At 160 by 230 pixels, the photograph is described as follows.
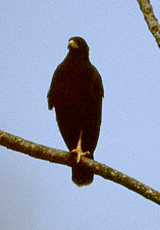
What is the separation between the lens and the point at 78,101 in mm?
4316


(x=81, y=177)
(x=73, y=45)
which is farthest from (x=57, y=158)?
(x=73, y=45)

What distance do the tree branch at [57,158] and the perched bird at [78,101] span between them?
36.4 inches

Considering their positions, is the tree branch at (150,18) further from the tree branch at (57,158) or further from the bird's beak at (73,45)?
the bird's beak at (73,45)

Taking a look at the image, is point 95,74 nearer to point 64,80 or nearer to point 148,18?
point 64,80

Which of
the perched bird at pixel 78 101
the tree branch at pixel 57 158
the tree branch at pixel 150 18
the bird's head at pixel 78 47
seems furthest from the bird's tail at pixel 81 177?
the tree branch at pixel 150 18

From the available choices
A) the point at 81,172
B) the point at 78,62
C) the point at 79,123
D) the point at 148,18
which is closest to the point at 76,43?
the point at 78,62

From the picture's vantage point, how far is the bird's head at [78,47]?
478 cm

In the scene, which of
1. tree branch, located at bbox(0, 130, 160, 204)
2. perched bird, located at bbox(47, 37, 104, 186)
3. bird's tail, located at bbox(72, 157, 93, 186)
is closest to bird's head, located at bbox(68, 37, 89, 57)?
perched bird, located at bbox(47, 37, 104, 186)

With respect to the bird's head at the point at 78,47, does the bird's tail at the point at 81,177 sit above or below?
below

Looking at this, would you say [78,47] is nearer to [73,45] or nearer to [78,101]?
[73,45]

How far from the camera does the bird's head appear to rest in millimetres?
4782

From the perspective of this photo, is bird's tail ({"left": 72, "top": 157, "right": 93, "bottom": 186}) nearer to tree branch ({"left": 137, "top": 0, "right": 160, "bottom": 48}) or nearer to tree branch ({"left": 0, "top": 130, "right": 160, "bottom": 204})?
tree branch ({"left": 0, "top": 130, "right": 160, "bottom": 204})

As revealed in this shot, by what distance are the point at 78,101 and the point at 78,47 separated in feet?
2.69

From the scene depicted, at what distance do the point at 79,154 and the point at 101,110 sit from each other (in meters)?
1.12
